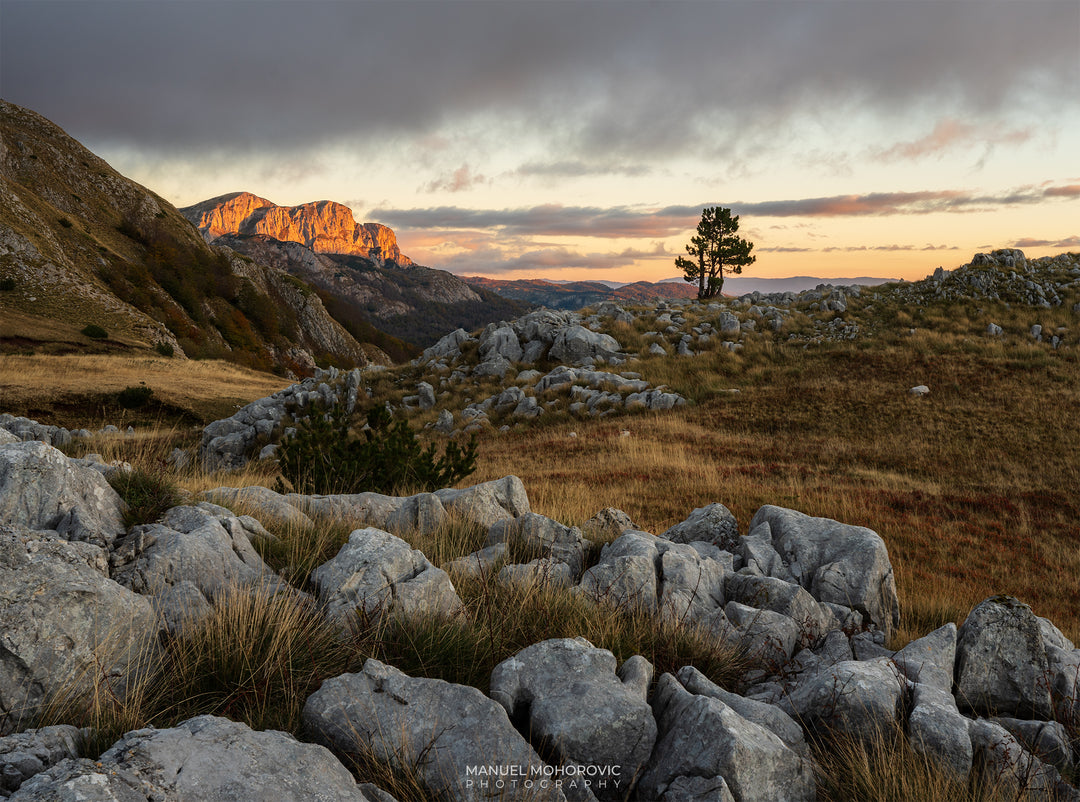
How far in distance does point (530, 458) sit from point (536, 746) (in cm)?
1608

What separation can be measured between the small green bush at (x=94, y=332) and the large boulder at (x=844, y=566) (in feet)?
202

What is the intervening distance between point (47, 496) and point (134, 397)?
1305 inches

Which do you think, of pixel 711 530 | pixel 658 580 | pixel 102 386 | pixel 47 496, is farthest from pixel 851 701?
pixel 102 386

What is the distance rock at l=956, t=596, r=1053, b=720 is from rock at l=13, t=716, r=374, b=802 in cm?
536

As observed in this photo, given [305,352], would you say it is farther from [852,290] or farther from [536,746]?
[536,746]

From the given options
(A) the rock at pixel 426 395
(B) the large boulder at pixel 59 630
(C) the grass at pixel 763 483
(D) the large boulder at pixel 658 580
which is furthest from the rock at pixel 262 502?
(A) the rock at pixel 426 395

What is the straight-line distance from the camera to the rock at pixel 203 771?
2.41 m

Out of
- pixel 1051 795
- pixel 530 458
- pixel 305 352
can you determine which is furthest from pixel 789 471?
pixel 305 352

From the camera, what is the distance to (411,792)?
10.7 feet

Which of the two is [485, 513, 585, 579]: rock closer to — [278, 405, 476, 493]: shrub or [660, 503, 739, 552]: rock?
[660, 503, 739, 552]: rock

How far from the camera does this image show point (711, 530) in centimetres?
925

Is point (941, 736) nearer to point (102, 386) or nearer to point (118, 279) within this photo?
point (102, 386)

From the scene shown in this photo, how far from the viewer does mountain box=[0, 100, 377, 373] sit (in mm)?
55188

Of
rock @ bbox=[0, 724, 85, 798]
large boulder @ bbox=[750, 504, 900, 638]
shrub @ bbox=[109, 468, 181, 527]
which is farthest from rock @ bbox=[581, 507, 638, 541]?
rock @ bbox=[0, 724, 85, 798]
